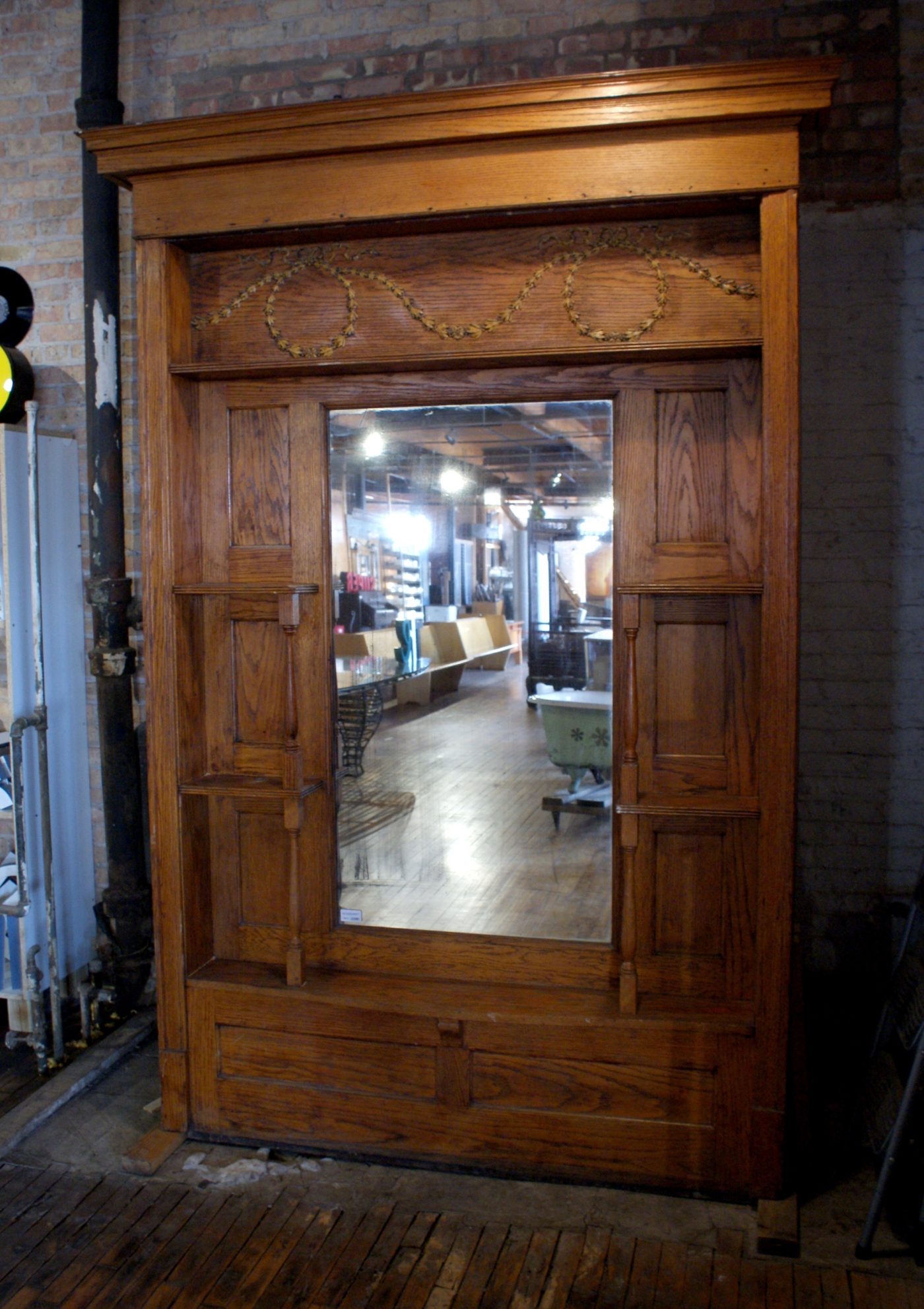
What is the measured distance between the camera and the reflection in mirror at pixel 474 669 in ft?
8.97

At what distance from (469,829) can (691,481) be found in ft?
3.72

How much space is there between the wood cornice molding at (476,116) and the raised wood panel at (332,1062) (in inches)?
89.5

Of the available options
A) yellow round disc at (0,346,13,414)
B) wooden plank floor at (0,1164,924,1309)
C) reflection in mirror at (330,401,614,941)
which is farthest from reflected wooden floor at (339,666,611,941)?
yellow round disc at (0,346,13,414)

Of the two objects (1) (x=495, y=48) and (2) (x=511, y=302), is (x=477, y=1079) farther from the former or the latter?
(1) (x=495, y=48)

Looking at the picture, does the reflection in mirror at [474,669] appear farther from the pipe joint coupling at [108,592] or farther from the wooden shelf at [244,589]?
the pipe joint coupling at [108,592]

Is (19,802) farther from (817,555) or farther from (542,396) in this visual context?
(817,555)

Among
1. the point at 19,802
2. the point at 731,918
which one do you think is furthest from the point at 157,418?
the point at 731,918

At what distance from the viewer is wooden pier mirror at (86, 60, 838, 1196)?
2.39 m

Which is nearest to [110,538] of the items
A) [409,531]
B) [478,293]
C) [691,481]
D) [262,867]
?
[409,531]

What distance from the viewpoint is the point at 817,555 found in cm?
305

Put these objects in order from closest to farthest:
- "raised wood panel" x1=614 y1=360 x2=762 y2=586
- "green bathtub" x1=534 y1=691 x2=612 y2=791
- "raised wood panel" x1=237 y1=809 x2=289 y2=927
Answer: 1. "raised wood panel" x1=614 y1=360 x2=762 y2=586
2. "green bathtub" x1=534 y1=691 x2=612 y2=791
3. "raised wood panel" x1=237 y1=809 x2=289 y2=927

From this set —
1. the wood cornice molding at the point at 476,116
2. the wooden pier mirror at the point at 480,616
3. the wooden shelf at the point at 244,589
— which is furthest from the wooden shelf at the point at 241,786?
the wood cornice molding at the point at 476,116

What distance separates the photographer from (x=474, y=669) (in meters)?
2.93

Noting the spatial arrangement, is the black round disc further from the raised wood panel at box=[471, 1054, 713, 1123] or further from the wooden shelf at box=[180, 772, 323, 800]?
the raised wood panel at box=[471, 1054, 713, 1123]
